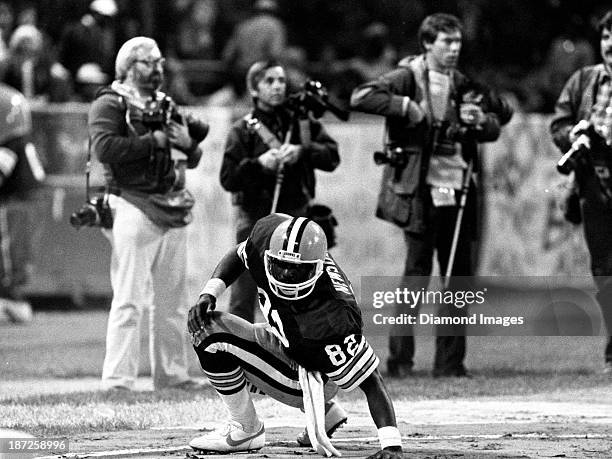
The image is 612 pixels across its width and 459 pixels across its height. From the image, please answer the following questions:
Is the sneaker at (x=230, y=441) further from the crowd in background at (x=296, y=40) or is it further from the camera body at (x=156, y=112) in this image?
the crowd in background at (x=296, y=40)

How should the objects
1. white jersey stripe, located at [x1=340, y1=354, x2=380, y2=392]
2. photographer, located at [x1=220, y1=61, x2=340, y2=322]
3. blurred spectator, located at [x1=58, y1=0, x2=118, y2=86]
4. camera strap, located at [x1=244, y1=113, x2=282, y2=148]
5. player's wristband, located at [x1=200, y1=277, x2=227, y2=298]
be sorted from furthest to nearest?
blurred spectator, located at [x1=58, y1=0, x2=118, y2=86] < camera strap, located at [x1=244, y1=113, x2=282, y2=148] < photographer, located at [x1=220, y1=61, x2=340, y2=322] < player's wristband, located at [x1=200, y1=277, x2=227, y2=298] < white jersey stripe, located at [x1=340, y1=354, x2=380, y2=392]

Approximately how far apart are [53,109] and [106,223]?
20.6 ft

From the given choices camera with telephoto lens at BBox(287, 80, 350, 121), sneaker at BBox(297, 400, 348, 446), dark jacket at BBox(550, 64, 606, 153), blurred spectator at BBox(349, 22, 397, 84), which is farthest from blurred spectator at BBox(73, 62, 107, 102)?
sneaker at BBox(297, 400, 348, 446)

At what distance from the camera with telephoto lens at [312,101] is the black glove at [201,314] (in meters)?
3.70

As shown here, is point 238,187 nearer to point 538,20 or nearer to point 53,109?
point 53,109

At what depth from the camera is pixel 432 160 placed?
1216cm

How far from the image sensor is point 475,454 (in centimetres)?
850

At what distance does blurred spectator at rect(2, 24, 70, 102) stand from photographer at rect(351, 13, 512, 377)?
22.5 ft

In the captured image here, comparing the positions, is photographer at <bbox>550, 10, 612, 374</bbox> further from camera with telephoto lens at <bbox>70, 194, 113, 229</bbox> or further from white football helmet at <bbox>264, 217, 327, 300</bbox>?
white football helmet at <bbox>264, 217, 327, 300</bbox>

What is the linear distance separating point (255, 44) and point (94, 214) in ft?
23.7

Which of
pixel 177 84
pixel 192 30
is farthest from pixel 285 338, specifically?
pixel 192 30

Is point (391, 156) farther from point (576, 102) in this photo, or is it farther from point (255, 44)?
point (255, 44)

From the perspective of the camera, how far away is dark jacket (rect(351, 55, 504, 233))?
39.2 feet

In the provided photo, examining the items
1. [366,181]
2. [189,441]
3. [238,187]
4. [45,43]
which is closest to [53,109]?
[45,43]
